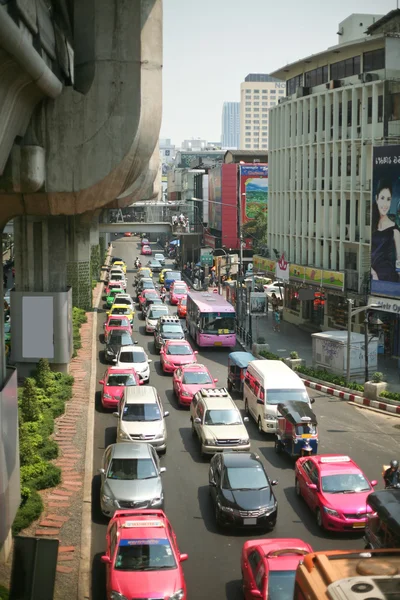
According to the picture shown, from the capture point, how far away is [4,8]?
7707 mm

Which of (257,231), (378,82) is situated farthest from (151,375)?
(257,231)

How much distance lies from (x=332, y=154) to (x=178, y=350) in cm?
1533

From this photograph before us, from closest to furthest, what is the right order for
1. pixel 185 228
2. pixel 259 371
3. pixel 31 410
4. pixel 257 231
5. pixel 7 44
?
pixel 7 44 < pixel 31 410 < pixel 259 371 < pixel 257 231 < pixel 185 228

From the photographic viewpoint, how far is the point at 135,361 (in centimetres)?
3294

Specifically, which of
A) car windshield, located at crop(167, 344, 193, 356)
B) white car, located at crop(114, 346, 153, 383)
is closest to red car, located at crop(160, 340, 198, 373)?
car windshield, located at crop(167, 344, 193, 356)

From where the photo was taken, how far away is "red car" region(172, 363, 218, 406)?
29031mm

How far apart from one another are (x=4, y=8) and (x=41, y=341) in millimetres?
23450

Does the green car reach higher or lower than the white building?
lower

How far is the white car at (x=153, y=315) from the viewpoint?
4681 centimetres

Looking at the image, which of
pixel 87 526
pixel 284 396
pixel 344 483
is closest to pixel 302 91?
pixel 284 396

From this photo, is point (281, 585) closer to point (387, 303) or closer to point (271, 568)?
point (271, 568)

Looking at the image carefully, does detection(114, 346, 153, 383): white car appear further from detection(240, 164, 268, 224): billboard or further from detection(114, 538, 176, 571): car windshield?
detection(240, 164, 268, 224): billboard

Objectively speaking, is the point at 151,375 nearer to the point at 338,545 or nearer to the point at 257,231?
the point at 338,545

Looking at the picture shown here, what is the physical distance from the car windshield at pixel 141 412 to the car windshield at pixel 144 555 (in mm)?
9258
